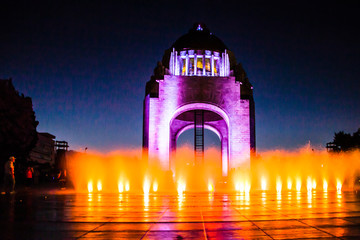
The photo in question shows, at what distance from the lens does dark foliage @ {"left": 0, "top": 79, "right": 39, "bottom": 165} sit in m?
29.0

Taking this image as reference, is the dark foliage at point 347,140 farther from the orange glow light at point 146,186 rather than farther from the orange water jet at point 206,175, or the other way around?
the orange glow light at point 146,186

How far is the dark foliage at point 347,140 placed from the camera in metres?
45.4

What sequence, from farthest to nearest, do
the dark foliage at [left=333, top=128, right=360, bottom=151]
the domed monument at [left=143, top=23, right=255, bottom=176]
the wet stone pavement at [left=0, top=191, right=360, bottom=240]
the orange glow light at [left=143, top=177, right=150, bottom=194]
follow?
the dark foliage at [left=333, top=128, right=360, bottom=151], the domed monument at [left=143, top=23, right=255, bottom=176], the orange glow light at [left=143, top=177, right=150, bottom=194], the wet stone pavement at [left=0, top=191, right=360, bottom=240]

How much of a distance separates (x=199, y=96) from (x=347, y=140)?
2524 cm

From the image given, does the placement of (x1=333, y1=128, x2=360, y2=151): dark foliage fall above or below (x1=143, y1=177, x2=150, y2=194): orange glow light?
above

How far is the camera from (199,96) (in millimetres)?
32781

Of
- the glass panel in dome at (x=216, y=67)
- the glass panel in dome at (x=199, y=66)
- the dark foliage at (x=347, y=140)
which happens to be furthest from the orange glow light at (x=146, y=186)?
the dark foliage at (x=347, y=140)

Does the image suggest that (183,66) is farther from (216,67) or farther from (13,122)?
(13,122)

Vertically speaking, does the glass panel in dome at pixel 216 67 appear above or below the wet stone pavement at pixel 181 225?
above

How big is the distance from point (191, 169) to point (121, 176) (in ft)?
23.5

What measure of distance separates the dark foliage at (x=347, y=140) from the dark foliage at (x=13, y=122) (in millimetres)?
38636

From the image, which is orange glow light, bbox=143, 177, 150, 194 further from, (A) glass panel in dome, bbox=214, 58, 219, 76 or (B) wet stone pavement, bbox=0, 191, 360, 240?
(A) glass panel in dome, bbox=214, 58, 219, 76

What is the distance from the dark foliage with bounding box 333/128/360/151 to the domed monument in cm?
1818

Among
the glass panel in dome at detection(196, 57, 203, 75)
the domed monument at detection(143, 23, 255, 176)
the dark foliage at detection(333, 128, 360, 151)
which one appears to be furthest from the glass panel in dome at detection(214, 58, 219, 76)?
the dark foliage at detection(333, 128, 360, 151)
